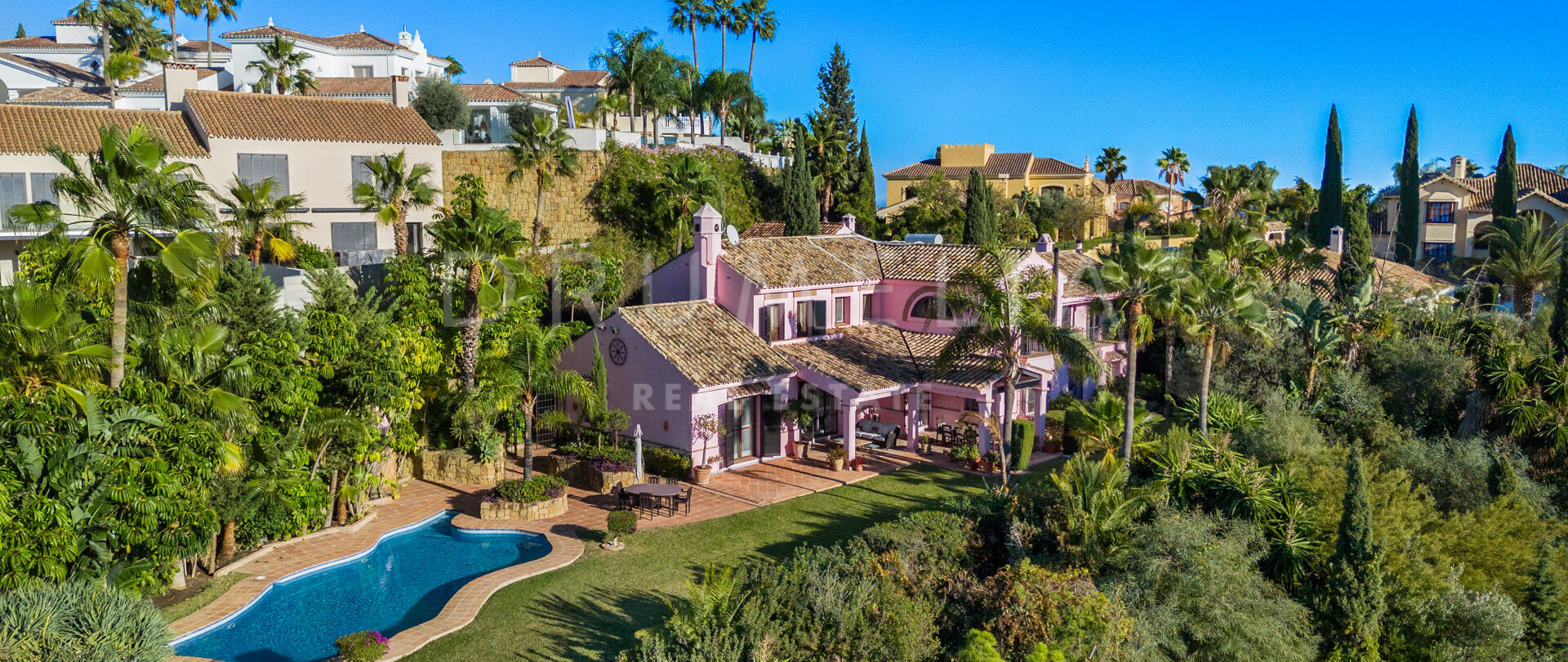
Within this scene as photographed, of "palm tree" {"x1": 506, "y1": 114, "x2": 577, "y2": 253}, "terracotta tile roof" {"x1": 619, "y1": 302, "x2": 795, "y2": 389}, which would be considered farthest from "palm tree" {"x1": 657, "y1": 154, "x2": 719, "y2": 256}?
"terracotta tile roof" {"x1": 619, "y1": 302, "x2": 795, "y2": 389}

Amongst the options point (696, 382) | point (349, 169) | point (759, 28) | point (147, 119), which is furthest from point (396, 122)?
point (759, 28)

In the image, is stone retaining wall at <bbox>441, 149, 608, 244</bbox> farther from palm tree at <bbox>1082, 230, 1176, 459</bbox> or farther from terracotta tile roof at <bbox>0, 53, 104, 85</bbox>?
terracotta tile roof at <bbox>0, 53, 104, 85</bbox>

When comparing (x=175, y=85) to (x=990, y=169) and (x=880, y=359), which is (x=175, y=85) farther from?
(x=990, y=169)

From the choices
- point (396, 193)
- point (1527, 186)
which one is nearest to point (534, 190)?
point (396, 193)

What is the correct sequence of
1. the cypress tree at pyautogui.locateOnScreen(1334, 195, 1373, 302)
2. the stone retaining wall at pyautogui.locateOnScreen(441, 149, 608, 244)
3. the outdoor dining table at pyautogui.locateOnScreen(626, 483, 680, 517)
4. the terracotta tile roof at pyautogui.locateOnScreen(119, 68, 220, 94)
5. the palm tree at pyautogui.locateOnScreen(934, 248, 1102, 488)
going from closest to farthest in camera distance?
the outdoor dining table at pyautogui.locateOnScreen(626, 483, 680, 517)
the palm tree at pyautogui.locateOnScreen(934, 248, 1102, 488)
the cypress tree at pyautogui.locateOnScreen(1334, 195, 1373, 302)
the stone retaining wall at pyautogui.locateOnScreen(441, 149, 608, 244)
the terracotta tile roof at pyautogui.locateOnScreen(119, 68, 220, 94)

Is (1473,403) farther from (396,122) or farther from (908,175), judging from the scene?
(908,175)

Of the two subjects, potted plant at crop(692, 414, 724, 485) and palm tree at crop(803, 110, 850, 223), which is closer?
potted plant at crop(692, 414, 724, 485)
